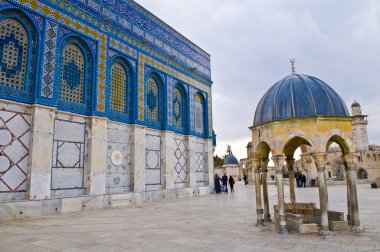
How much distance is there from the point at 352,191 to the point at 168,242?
4400 mm

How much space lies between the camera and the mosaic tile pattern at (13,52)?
400 inches

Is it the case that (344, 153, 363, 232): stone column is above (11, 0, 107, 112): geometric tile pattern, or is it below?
below

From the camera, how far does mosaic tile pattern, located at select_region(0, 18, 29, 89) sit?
10172 millimetres

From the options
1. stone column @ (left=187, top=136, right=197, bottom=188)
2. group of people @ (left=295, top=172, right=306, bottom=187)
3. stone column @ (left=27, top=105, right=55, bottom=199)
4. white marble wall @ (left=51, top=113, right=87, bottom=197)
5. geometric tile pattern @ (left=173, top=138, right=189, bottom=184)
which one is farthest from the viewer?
group of people @ (left=295, top=172, right=306, bottom=187)

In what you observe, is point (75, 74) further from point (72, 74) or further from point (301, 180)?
point (301, 180)

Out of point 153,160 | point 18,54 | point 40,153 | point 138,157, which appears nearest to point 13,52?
point 18,54

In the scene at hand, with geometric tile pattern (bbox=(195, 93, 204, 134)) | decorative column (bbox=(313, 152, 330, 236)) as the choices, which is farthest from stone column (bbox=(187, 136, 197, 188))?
decorative column (bbox=(313, 152, 330, 236))

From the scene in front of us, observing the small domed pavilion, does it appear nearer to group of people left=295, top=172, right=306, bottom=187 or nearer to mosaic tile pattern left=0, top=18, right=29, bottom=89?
mosaic tile pattern left=0, top=18, right=29, bottom=89

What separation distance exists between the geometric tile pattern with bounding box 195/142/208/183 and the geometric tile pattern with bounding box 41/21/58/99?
11215 millimetres

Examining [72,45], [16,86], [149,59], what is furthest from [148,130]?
[16,86]

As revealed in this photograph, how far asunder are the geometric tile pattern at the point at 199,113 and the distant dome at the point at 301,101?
13015mm

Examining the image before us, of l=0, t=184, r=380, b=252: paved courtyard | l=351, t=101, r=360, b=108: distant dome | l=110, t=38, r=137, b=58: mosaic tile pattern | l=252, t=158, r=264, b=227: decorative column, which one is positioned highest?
l=351, t=101, r=360, b=108: distant dome

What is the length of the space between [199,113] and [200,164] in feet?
11.9

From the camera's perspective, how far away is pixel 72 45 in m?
12.6
